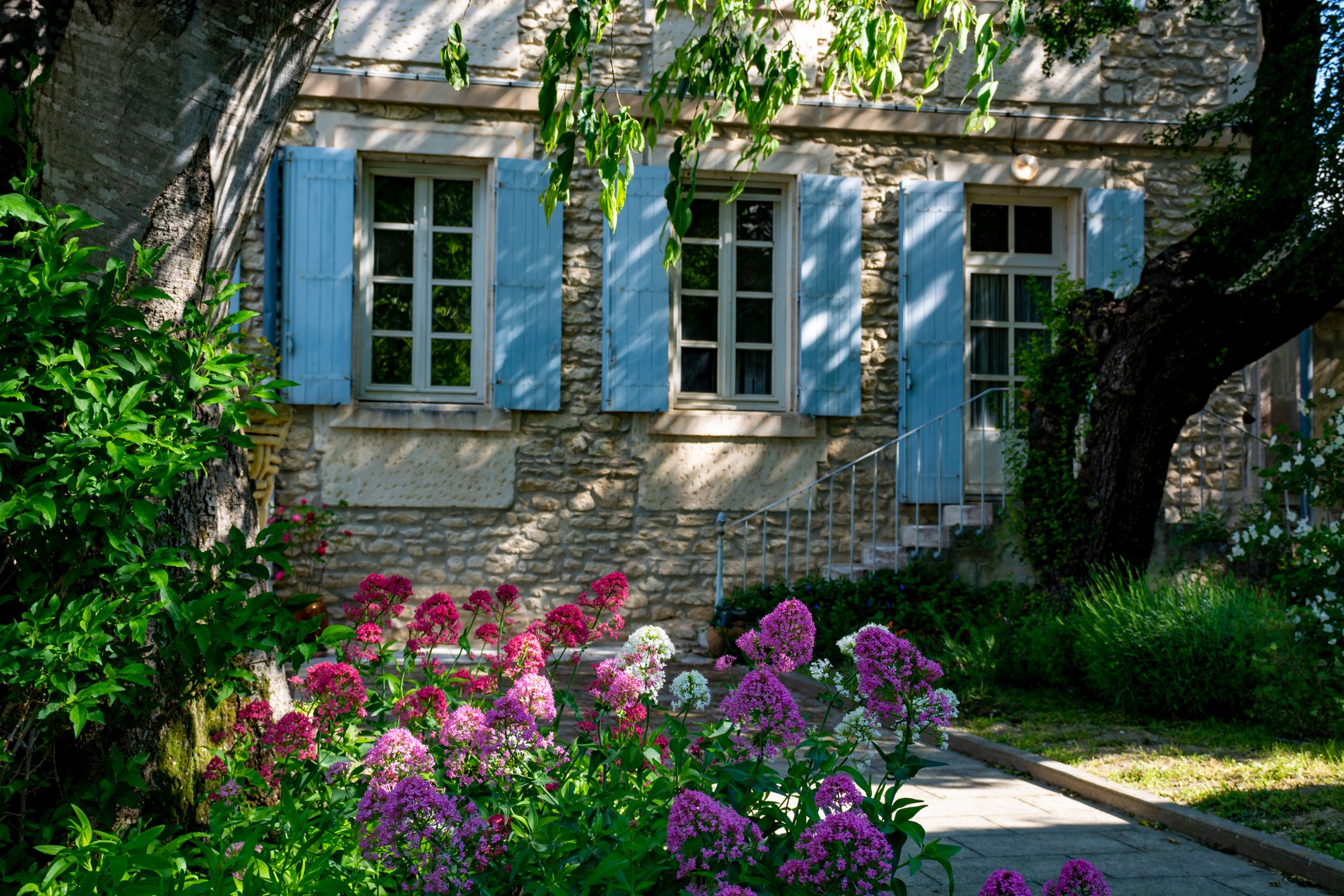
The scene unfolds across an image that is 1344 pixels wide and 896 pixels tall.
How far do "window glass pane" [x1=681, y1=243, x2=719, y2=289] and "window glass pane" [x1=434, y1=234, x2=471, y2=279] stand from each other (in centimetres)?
161

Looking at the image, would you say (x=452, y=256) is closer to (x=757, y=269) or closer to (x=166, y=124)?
(x=757, y=269)

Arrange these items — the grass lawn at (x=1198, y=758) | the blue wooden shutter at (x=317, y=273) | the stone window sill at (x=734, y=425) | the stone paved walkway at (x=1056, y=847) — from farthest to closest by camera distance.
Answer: the stone window sill at (x=734, y=425)
the blue wooden shutter at (x=317, y=273)
the grass lawn at (x=1198, y=758)
the stone paved walkway at (x=1056, y=847)

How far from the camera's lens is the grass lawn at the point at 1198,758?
11.6 ft

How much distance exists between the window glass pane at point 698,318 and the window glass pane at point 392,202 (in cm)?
212

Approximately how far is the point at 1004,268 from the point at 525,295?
3.80 metres

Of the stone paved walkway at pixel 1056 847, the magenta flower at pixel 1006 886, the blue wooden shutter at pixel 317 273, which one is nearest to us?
the magenta flower at pixel 1006 886

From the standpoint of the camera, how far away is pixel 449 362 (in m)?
8.21

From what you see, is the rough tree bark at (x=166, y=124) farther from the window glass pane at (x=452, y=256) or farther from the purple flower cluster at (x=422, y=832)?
the window glass pane at (x=452, y=256)

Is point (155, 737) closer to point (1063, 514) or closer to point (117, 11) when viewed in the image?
point (117, 11)

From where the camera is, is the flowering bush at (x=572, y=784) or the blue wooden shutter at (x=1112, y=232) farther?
the blue wooden shutter at (x=1112, y=232)

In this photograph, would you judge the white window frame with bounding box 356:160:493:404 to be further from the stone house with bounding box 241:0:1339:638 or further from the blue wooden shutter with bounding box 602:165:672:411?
the blue wooden shutter with bounding box 602:165:672:411

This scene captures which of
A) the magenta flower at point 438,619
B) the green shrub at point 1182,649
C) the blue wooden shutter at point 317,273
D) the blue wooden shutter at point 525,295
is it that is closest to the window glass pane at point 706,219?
the blue wooden shutter at point 525,295

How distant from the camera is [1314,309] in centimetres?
579

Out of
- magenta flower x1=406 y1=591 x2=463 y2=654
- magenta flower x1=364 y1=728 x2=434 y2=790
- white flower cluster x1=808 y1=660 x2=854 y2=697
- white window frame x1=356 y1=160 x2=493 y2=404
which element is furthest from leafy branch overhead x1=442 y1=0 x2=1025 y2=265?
white window frame x1=356 y1=160 x2=493 y2=404
